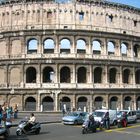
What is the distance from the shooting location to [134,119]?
31.0m

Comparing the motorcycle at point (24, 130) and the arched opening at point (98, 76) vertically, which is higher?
the arched opening at point (98, 76)

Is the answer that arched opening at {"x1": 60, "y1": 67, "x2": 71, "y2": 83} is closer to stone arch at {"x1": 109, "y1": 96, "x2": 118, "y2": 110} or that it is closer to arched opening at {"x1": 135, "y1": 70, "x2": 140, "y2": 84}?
stone arch at {"x1": 109, "y1": 96, "x2": 118, "y2": 110}

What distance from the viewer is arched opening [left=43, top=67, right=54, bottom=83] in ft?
152

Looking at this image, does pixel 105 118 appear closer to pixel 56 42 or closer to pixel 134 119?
pixel 134 119

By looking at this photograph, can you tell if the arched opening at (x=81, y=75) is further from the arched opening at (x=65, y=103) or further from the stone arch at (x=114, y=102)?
the stone arch at (x=114, y=102)

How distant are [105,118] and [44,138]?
7422mm

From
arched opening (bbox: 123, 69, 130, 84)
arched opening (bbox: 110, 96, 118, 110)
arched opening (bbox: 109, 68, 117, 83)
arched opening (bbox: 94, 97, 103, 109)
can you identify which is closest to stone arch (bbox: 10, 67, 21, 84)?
arched opening (bbox: 94, 97, 103, 109)

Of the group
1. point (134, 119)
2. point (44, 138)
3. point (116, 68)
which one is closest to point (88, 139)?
point (44, 138)

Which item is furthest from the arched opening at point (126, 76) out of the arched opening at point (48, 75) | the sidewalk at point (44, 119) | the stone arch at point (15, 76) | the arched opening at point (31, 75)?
the stone arch at point (15, 76)

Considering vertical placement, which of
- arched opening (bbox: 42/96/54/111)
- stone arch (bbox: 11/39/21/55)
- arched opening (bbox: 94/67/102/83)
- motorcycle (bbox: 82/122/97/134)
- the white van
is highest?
stone arch (bbox: 11/39/21/55)

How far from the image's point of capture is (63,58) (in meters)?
44.8

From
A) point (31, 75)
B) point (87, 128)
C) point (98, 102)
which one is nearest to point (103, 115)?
point (87, 128)

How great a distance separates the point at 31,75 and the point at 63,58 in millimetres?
5414

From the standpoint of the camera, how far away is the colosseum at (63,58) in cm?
4491
